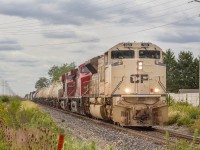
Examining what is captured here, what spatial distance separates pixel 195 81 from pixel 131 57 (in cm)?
7906

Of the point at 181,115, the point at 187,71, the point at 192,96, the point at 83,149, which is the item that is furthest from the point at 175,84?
the point at 83,149

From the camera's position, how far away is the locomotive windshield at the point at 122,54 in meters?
18.6

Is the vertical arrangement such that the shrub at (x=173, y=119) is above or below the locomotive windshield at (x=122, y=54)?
below

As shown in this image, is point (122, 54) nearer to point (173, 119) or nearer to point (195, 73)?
point (173, 119)

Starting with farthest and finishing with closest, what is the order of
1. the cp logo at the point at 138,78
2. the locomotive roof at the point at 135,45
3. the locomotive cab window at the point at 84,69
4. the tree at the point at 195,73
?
1. the tree at the point at 195,73
2. the locomotive cab window at the point at 84,69
3. the locomotive roof at the point at 135,45
4. the cp logo at the point at 138,78

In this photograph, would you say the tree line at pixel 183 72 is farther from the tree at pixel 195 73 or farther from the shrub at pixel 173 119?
the shrub at pixel 173 119

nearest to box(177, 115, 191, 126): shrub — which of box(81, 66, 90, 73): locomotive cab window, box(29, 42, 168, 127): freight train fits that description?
box(29, 42, 168, 127): freight train

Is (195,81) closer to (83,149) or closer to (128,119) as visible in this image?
(128,119)

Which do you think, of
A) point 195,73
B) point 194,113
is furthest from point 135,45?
point 195,73

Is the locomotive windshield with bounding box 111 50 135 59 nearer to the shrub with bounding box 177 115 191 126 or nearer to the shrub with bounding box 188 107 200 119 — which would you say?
the shrub with bounding box 177 115 191 126

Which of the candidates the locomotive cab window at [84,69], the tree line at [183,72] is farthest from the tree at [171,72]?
the locomotive cab window at [84,69]

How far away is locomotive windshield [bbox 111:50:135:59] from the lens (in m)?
18.6

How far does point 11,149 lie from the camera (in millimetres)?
6742

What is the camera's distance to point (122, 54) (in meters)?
18.6
